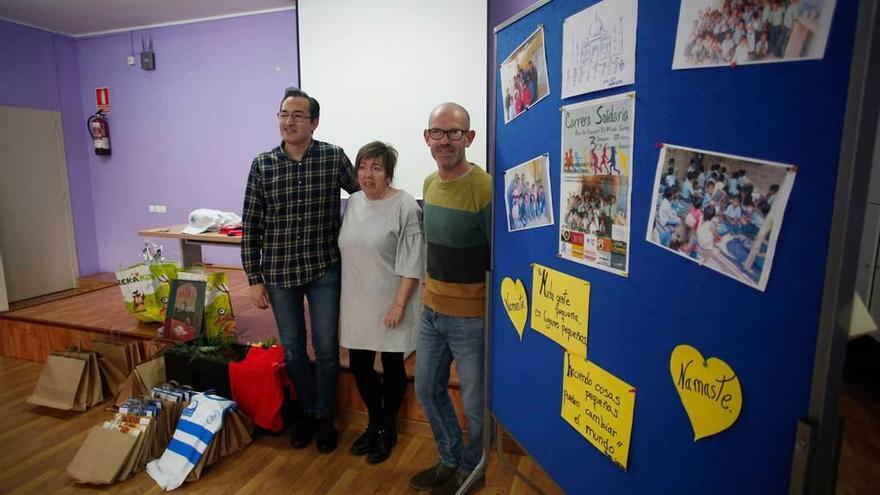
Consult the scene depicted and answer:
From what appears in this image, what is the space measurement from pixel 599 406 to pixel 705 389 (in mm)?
249


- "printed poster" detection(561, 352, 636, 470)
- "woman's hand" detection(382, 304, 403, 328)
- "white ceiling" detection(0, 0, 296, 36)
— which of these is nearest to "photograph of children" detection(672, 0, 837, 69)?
"printed poster" detection(561, 352, 636, 470)

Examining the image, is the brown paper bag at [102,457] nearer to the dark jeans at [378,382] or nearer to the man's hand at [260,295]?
the man's hand at [260,295]

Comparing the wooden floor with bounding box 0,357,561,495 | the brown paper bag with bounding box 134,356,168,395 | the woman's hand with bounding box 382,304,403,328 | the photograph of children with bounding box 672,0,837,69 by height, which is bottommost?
the wooden floor with bounding box 0,357,561,495

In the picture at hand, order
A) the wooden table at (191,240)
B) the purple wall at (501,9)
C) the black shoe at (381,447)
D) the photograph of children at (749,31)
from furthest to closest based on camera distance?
the purple wall at (501,9) < the wooden table at (191,240) < the black shoe at (381,447) < the photograph of children at (749,31)

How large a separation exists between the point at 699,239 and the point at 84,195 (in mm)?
5783

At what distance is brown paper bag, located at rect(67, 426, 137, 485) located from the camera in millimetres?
1925

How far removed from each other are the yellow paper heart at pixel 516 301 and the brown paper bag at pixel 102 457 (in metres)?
1.74

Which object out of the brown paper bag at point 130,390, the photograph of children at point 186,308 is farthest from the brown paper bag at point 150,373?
the photograph of children at point 186,308

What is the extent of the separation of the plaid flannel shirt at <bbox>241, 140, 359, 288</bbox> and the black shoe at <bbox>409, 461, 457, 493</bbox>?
90cm

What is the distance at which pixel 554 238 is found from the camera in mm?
1022

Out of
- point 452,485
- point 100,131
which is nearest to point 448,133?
point 452,485

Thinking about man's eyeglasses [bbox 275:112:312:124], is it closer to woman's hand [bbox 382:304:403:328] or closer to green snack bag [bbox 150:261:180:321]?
woman's hand [bbox 382:304:403:328]

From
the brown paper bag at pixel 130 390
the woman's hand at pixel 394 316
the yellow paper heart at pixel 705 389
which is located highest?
the yellow paper heart at pixel 705 389

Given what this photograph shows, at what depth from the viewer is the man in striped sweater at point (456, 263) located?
1.48 meters
